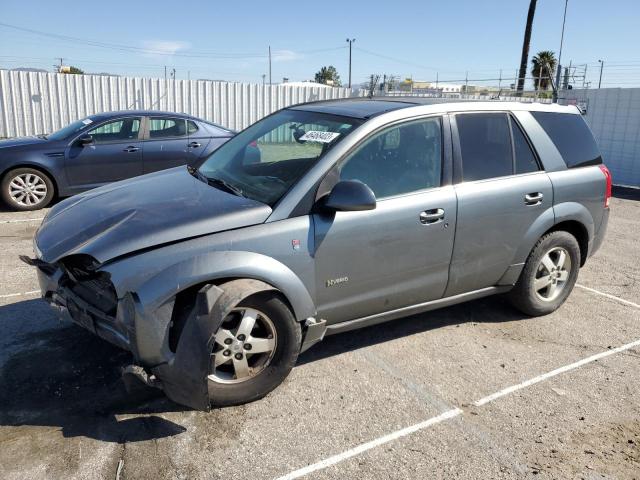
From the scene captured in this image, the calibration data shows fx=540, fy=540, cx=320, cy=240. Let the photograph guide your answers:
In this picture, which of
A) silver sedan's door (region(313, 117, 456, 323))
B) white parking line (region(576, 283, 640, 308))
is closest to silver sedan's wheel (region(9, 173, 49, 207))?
silver sedan's door (region(313, 117, 456, 323))

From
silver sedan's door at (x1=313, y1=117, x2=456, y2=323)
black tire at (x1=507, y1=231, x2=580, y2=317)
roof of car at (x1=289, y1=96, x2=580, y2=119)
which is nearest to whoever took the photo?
silver sedan's door at (x1=313, y1=117, x2=456, y2=323)

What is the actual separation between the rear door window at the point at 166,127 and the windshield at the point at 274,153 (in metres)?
4.91

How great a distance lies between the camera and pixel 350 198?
10.7ft


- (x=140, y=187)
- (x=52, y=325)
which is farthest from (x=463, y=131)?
(x=52, y=325)

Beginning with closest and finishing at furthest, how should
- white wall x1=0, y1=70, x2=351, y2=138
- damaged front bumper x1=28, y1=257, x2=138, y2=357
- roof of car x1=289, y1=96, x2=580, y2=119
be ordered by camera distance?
damaged front bumper x1=28, y1=257, x2=138, y2=357, roof of car x1=289, y1=96, x2=580, y2=119, white wall x1=0, y1=70, x2=351, y2=138

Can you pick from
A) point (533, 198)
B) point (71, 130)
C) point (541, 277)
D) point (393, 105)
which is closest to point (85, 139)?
point (71, 130)

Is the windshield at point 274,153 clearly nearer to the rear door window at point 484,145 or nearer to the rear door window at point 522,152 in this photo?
the rear door window at point 484,145

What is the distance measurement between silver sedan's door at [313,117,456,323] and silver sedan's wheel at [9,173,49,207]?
6481 mm

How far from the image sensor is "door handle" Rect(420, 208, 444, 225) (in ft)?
12.2

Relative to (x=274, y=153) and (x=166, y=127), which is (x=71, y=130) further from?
(x=274, y=153)

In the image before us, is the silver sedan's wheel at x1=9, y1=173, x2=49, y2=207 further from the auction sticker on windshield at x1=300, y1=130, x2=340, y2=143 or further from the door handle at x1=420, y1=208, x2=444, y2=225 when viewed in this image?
the door handle at x1=420, y1=208, x2=444, y2=225

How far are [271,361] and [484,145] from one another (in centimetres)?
232

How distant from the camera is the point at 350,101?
438 centimetres

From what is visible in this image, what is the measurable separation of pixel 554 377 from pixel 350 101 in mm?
2583
